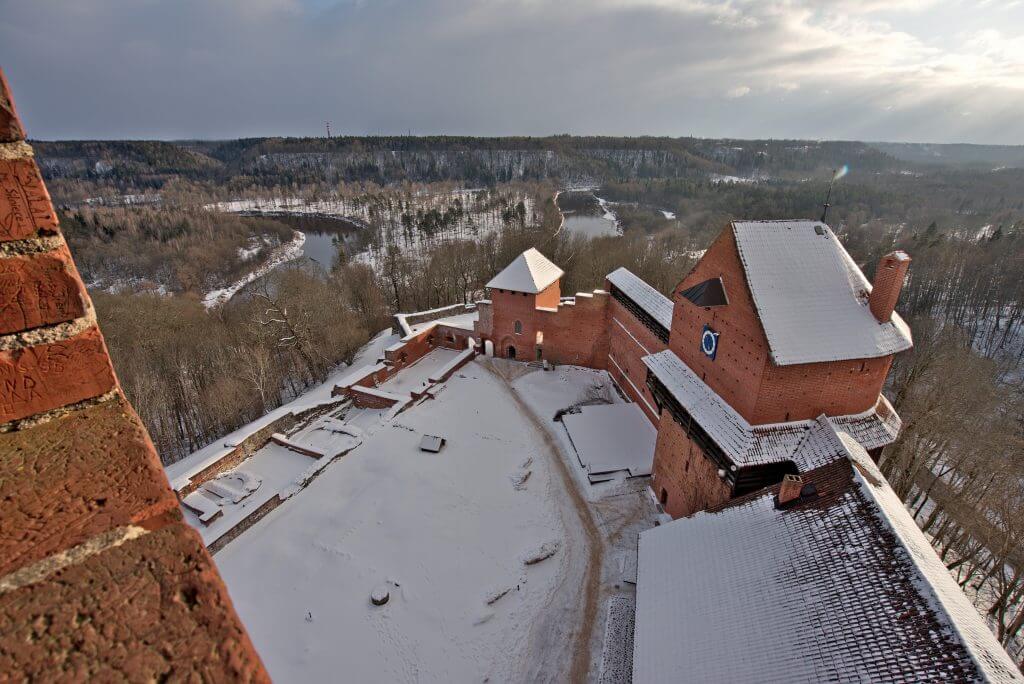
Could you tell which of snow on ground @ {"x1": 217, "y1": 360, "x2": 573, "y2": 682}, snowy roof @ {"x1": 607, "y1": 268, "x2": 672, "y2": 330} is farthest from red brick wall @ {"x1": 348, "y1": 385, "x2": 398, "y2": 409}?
snowy roof @ {"x1": 607, "y1": 268, "x2": 672, "y2": 330}

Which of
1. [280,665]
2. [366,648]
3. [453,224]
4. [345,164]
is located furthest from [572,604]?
[345,164]

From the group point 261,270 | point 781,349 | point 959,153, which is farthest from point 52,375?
point 959,153

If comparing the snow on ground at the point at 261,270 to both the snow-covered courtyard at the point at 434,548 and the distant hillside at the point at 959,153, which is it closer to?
the snow-covered courtyard at the point at 434,548

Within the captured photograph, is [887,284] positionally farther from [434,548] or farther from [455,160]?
[455,160]

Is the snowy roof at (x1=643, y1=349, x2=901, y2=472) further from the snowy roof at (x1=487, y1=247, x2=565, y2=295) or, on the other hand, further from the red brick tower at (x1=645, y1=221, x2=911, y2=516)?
the snowy roof at (x1=487, y1=247, x2=565, y2=295)

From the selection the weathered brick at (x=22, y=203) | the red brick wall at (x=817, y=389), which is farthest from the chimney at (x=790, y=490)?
the weathered brick at (x=22, y=203)

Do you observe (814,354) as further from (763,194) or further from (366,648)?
(763,194)
